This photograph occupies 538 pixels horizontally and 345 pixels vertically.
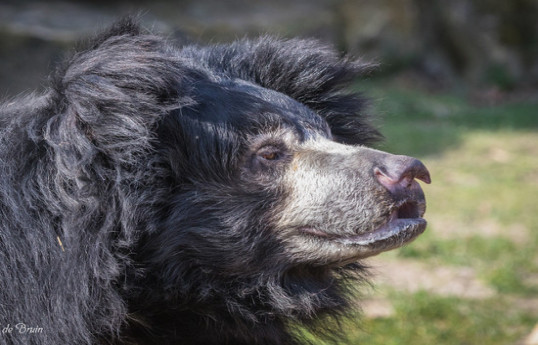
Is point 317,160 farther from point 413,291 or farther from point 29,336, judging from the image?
point 413,291

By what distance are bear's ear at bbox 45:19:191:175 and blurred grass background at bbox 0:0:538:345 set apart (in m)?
0.53

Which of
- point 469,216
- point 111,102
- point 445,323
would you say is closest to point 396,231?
point 111,102

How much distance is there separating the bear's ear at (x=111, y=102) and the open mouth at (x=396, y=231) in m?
0.85

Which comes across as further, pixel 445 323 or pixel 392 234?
pixel 445 323

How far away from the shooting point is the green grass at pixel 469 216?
4695 mm

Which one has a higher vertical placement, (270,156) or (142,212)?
(270,156)

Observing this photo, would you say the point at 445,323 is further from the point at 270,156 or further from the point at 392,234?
the point at 270,156

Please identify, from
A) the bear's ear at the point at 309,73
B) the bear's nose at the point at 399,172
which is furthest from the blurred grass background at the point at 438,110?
the bear's nose at the point at 399,172

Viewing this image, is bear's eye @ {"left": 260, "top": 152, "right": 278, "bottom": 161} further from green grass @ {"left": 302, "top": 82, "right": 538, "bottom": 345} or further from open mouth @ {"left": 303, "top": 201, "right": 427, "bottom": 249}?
green grass @ {"left": 302, "top": 82, "right": 538, "bottom": 345}

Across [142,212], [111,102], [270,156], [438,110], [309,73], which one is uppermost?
[438,110]

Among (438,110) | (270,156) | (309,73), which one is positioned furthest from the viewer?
(438,110)

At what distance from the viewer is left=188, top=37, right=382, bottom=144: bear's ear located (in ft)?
10.4

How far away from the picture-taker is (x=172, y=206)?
2.64 meters

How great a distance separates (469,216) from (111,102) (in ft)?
17.3
